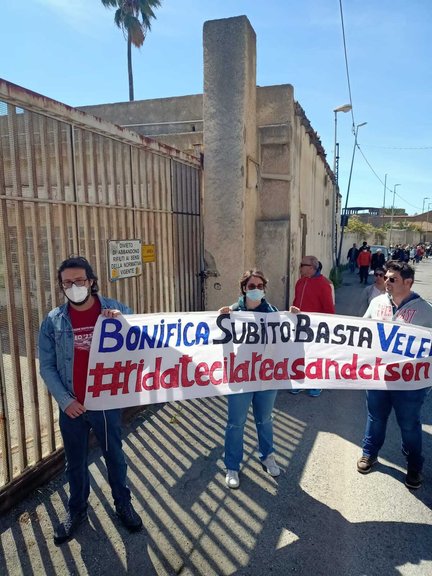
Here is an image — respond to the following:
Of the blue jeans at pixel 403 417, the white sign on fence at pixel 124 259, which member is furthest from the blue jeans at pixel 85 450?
the blue jeans at pixel 403 417

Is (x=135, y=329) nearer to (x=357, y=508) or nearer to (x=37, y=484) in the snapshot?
(x=37, y=484)

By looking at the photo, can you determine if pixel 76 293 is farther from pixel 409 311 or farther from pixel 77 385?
pixel 409 311

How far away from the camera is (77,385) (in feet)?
9.23

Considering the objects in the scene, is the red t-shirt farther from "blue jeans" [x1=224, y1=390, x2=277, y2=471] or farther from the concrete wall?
the concrete wall

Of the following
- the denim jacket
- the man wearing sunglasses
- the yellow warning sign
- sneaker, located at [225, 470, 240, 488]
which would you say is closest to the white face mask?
the denim jacket

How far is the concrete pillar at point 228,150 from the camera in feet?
19.1

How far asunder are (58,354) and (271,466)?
2.12 meters

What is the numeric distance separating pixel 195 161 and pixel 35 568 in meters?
5.22

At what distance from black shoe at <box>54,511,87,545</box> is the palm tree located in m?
28.7

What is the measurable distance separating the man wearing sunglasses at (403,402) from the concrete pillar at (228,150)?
300 cm

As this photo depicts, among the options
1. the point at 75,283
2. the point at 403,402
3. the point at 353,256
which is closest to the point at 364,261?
the point at 353,256

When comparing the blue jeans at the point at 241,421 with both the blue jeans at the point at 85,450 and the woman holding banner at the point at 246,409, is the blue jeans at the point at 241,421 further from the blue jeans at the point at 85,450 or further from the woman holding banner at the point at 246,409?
the blue jeans at the point at 85,450

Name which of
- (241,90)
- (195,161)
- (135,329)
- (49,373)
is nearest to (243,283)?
(135,329)

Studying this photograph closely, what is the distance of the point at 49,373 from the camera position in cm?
273
